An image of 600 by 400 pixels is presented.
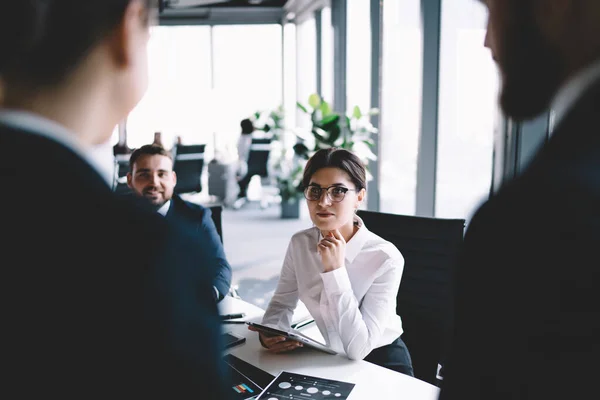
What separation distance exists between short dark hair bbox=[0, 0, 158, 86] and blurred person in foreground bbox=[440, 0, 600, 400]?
1.37 ft

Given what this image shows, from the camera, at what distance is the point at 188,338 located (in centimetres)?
45

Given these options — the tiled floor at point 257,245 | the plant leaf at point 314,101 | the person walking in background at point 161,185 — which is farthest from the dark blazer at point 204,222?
the plant leaf at point 314,101

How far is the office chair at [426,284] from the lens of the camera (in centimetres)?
209

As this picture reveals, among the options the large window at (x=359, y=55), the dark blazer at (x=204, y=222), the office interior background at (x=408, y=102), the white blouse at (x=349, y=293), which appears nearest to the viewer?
the white blouse at (x=349, y=293)

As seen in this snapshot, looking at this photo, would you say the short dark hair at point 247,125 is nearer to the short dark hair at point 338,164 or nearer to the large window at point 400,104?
the large window at point 400,104

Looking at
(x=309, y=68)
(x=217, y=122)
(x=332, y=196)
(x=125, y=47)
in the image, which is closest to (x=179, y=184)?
(x=217, y=122)

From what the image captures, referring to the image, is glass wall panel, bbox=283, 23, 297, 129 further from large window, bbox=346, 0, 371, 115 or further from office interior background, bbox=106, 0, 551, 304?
large window, bbox=346, 0, 371, 115

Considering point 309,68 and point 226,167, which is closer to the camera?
point 226,167

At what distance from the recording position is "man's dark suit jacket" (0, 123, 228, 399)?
410 millimetres

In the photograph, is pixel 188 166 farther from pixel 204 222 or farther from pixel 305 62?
pixel 204 222

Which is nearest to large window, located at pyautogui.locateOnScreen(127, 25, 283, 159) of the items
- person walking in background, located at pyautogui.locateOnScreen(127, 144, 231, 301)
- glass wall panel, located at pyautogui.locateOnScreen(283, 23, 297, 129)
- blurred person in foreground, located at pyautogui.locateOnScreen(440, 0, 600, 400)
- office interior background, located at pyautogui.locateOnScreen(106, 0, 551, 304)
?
glass wall panel, located at pyautogui.locateOnScreen(283, 23, 297, 129)

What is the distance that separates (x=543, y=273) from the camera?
0.48 meters

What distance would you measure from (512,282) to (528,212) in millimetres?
72

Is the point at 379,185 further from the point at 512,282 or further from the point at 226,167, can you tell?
the point at 512,282
